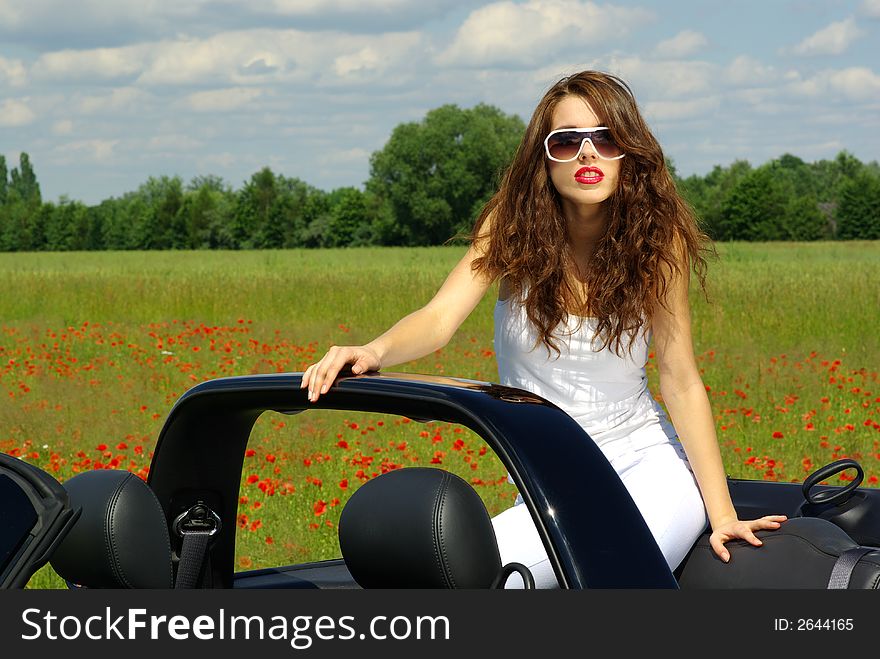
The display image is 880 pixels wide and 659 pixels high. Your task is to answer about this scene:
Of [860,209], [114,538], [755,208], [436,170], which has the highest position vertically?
[436,170]

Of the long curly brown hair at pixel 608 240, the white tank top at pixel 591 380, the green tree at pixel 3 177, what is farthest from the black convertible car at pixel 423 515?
the green tree at pixel 3 177

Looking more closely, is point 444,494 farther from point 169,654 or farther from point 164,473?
point 164,473

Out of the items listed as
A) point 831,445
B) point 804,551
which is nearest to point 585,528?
point 804,551

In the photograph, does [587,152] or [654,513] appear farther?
[587,152]

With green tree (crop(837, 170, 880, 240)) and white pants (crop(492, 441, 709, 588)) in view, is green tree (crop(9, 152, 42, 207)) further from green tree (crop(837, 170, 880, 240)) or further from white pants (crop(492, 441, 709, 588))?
white pants (crop(492, 441, 709, 588))

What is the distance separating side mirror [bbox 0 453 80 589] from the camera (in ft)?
5.33

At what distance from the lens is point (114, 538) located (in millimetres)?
1882

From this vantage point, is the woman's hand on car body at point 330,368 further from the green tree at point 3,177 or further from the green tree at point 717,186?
the green tree at point 3,177

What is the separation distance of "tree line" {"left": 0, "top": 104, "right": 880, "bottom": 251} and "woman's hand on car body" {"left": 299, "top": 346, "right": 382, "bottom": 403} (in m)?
84.0

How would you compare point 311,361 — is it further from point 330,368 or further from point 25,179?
point 25,179

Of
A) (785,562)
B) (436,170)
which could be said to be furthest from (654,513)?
(436,170)

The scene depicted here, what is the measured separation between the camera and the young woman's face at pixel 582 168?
2.73 meters

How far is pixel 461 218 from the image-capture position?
93438 mm

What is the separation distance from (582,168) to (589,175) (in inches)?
0.9
